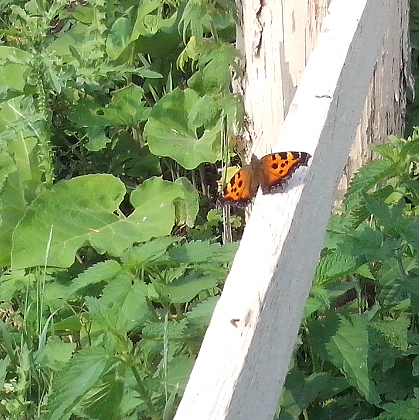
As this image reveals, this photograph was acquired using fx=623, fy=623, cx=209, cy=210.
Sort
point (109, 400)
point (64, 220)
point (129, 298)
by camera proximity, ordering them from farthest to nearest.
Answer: point (64, 220) < point (129, 298) < point (109, 400)

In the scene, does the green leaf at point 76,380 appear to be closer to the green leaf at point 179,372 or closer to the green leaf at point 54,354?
the green leaf at point 179,372

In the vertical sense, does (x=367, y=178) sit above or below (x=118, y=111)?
above

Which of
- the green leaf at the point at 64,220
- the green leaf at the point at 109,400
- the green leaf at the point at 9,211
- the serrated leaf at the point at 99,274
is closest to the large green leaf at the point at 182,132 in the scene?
the green leaf at the point at 64,220

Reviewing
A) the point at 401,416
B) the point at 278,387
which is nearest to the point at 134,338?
the point at 401,416

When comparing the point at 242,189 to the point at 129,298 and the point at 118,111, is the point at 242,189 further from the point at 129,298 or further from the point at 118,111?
the point at 118,111

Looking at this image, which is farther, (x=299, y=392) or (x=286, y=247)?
(x=299, y=392)

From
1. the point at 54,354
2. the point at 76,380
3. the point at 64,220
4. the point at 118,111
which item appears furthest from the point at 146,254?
the point at 118,111
